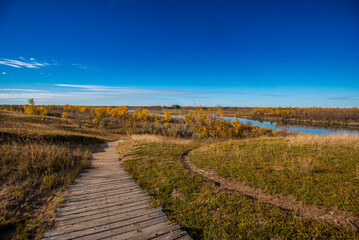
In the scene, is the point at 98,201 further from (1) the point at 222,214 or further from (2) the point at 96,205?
(1) the point at 222,214

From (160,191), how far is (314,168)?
21.8ft

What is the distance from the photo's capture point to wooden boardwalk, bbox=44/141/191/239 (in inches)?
146

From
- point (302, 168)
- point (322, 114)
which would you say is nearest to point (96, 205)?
point (302, 168)

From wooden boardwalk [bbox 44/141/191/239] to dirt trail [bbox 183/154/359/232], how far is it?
9.81 ft

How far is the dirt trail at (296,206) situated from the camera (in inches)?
Result: 165

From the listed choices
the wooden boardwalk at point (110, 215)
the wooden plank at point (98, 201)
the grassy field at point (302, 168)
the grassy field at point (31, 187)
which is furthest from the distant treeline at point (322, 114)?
the grassy field at point (31, 187)

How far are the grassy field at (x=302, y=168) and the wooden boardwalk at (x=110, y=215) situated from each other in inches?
149

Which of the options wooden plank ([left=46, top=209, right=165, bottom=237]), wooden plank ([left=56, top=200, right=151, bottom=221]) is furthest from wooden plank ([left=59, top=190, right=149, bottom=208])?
wooden plank ([left=46, top=209, right=165, bottom=237])

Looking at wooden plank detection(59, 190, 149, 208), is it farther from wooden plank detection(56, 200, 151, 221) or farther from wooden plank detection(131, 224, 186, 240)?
wooden plank detection(131, 224, 186, 240)

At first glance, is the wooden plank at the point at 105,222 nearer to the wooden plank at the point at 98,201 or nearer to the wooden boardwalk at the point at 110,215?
the wooden boardwalk at the point at 110,215

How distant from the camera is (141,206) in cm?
486

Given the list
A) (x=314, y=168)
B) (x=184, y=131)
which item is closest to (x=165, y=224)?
(x=314, y=168)

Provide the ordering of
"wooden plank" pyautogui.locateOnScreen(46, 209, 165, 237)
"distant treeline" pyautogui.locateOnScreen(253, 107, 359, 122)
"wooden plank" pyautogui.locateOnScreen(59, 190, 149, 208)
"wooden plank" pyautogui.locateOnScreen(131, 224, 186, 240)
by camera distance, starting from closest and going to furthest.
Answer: "wooden plank" pyautogui.locateOnScreen(131, 224, 186, 240)
"wooden plank" pyautogui.locateOnScreen(46, 209, 165, 237)
"wooden plank" pyautogui.locateOnScreen(59, 190, 149, 208)
"distant treeline" pyautogui.locateOnScreen(253, 107, 359, 122)

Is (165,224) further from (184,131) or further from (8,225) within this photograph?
(184,131)
